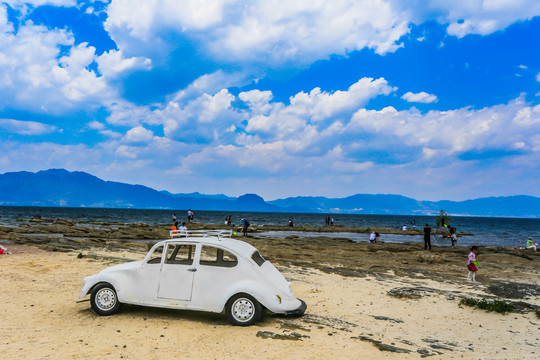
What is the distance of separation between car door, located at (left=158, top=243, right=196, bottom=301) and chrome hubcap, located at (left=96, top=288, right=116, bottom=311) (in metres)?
1.35

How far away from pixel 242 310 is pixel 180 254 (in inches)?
80.2

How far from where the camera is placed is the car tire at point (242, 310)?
8.02m

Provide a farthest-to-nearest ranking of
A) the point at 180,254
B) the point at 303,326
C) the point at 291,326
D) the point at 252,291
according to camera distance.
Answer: the point at 180,254 → the point at 303,326 → the point at 291,326 → the point at 252,291

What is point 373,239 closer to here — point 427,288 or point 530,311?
point 427,288

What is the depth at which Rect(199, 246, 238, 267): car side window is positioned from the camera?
8266 mm

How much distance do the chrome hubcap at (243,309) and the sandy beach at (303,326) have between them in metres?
0.34

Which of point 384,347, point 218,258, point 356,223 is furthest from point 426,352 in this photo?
point 356,223

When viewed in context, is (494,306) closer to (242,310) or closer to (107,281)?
(242,310)

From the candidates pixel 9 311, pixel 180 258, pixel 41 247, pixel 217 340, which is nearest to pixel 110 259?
pixel 41 247

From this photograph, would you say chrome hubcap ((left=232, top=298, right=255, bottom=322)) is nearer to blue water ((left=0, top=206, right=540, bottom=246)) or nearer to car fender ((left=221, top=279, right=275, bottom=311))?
car fender ((left=221, top=279, right=275, bottom=311))

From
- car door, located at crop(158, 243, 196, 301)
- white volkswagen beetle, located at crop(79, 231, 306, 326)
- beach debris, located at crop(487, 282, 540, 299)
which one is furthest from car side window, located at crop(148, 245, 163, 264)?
beach debris, located at crop(487, 282, 540, 299)

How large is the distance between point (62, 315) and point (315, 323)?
6.41 meters

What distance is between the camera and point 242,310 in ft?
26.6

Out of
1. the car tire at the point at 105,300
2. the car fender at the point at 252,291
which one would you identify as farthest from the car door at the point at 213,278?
the car tire at the point at 105,300
